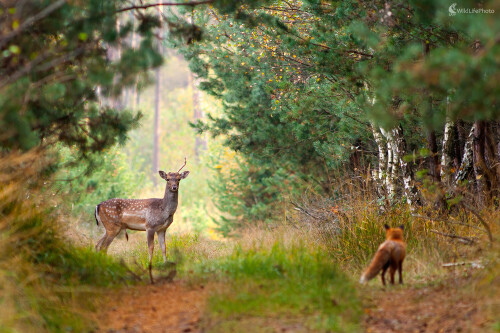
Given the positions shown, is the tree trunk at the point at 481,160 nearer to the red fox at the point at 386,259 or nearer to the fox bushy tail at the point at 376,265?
the red fox at the point at 386,259

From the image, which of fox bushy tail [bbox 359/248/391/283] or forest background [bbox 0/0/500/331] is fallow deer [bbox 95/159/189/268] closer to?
forest background [bbox 0/0/500/331]

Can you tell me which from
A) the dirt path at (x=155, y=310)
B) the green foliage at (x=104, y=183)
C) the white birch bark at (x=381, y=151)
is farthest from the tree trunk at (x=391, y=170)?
the green foliage at (x=104, y=183)

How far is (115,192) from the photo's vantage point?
20.7 m

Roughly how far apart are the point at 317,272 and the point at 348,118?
6.06m

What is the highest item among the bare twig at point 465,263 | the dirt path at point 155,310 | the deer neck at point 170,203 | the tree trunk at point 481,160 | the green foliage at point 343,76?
the green foliage at point 343,76

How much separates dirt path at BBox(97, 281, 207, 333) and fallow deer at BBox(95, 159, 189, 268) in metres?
4.73

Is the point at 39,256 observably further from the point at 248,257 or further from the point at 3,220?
the point at 248,257

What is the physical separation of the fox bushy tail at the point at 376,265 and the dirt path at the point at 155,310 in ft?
5.65

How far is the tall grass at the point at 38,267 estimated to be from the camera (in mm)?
5363

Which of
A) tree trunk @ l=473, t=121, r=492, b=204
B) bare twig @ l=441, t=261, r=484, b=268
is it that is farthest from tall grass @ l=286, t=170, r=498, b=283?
tree trunk @ l=473, t=121, r=492, b=204

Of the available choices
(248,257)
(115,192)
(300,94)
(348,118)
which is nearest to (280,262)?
(248,257)

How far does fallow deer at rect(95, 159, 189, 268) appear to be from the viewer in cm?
1128

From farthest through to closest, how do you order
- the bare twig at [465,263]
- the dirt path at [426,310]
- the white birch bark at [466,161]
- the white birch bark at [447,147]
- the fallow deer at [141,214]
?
the fallow deer at [141,214] < the white birch bark at [447,147] < the white birch bark at [466,161] < the bare twig at [465,263] < the dirt path at [426,310]

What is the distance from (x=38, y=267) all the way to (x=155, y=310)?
50.9 inches
